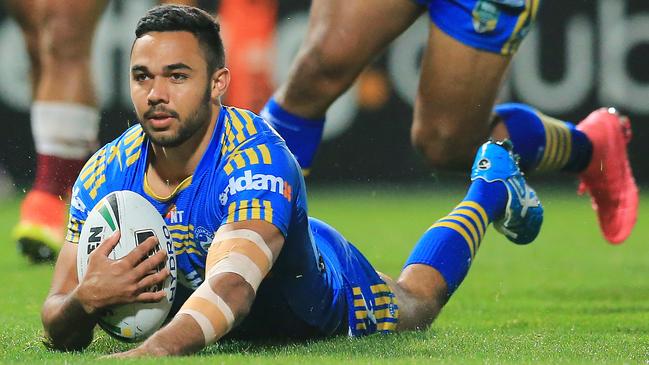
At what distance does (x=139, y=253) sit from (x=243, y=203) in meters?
0.29

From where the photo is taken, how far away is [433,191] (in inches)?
394

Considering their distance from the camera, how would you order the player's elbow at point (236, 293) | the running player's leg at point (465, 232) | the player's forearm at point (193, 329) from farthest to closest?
the running player's leg at point (465, 232)
the player's elbow at point (236, 293)
the player's forearm at point (193, 329)

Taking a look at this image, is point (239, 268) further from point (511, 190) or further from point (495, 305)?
point (495, 305)

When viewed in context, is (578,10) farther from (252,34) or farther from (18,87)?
(18,87)

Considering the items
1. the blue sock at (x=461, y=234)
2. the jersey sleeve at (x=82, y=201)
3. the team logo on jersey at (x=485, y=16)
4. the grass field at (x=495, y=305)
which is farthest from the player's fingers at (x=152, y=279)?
the team logo on jersey at (x=485, y=16)

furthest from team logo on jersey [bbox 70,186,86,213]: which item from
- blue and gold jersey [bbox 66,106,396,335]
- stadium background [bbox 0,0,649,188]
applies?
stadium background [bbox 0,0,649,188]

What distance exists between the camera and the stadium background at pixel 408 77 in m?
9.40

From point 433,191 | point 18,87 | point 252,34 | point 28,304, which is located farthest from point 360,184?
point 28,304

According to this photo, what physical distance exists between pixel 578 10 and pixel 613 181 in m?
4.07

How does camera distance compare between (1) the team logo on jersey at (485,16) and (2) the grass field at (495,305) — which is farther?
(1) the team logo on jersey at (485,16)

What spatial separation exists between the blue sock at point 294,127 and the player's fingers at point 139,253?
1985mm

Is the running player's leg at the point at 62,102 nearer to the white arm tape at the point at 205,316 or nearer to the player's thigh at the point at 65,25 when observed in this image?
the player's thigh at the point at 65,25

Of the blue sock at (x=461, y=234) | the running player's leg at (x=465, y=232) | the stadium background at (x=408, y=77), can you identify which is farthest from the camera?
the stadium background at (x=408, y=77)

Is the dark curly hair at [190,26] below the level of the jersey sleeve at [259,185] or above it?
above
